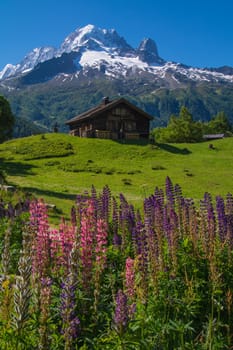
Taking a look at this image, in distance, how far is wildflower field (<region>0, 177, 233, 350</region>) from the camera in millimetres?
3674

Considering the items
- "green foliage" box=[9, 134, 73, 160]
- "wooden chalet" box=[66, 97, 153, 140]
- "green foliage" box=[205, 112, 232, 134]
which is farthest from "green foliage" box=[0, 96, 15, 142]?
"green foliage" box=[205, 112, 232, 134]

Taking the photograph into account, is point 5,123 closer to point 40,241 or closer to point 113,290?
point 40,241

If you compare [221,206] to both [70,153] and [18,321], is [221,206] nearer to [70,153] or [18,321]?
[18,321]

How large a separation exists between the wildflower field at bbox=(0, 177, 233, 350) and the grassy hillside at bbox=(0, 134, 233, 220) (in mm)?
15104

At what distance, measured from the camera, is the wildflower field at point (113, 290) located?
3674 millimetres

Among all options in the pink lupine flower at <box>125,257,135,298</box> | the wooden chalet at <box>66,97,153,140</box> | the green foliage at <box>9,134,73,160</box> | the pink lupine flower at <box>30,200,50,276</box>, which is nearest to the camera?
the pink lupine flower at <box>125,257,135,298</box>

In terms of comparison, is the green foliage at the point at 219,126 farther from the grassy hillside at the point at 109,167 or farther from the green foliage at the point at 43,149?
the green foliage at the point at 43,149

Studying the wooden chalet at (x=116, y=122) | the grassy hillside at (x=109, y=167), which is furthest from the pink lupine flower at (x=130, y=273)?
the wooden chalet at (x=116, y=122)

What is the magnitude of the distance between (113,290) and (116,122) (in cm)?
6595

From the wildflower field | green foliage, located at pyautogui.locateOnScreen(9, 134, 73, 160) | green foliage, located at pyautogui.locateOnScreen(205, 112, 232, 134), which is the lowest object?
the wildflower field

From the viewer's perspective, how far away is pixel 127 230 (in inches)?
400

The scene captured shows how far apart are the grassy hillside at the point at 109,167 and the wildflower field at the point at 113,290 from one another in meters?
15.1

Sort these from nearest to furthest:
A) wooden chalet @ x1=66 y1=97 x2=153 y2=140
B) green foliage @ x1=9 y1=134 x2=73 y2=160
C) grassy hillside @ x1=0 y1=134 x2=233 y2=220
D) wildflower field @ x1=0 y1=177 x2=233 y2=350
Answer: wildflower field @ x1=0 y1=177 x2=233 y2=350, grassy hillside @ x1=0 y1=134 x2=233 y2=220, green foliage @ x1=9 y1=134 x2=73 y2=160, wooden chalet @ x1=66 y1=97 x2=153 y2=140

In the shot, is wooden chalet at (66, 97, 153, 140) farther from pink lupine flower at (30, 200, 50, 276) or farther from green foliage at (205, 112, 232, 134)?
pink lupine flower at (30, 200, 50, 276)
